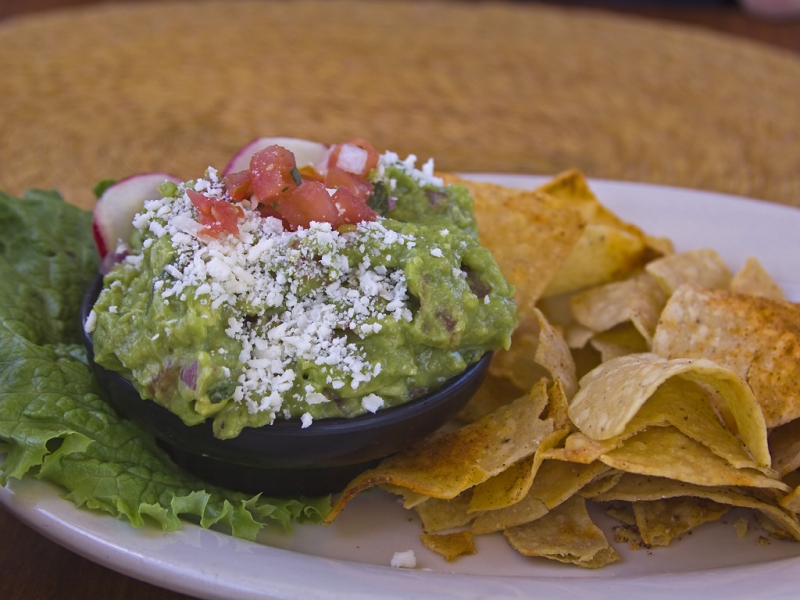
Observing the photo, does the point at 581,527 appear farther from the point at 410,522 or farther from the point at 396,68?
the point at 396,68

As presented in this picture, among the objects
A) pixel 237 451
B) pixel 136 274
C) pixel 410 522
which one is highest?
pixel 136 274

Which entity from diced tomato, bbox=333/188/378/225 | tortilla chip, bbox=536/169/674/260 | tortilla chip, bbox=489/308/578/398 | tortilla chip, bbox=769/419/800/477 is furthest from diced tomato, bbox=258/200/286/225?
tortilla chip, bbox=769/419/800/477

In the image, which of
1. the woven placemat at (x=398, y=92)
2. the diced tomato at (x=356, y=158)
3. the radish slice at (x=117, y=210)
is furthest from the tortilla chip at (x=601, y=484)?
the woven placemat at (x=398, y=92)

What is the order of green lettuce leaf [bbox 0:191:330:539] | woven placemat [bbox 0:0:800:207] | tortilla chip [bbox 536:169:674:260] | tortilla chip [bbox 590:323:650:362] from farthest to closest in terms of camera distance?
woven placemat [bbox 0:0:800:207] → tortilla chip [bbox 536:169:674:260] → tortilla chip [bbox 590:323:650:362] → green lettuce leaf [bbox 0:191:330:539]

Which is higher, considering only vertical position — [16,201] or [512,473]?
[16,201]

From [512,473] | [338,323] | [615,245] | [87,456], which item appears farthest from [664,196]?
[87,456]

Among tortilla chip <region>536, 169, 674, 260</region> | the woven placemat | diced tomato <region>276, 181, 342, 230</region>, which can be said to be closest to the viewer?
diced tomato <region>276, 181, 342, 230</region>

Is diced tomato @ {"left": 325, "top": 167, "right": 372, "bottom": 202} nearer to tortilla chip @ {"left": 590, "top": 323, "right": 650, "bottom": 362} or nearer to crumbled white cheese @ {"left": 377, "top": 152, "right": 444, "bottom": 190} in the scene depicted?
crumbled white cheese @ {"left": 377, "top": 152, "right": 444, "bottom": 190}

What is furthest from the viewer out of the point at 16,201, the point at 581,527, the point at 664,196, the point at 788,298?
→ the point at 664,196
